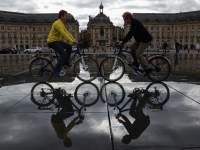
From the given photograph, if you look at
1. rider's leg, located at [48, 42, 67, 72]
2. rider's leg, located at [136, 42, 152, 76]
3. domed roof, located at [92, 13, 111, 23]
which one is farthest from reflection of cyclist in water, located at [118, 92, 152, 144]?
domed roof, located at [92, 13, 111, 23]

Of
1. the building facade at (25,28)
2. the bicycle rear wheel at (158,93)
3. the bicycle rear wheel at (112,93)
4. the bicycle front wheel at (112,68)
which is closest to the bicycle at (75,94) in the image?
the bicycle rear wheel at (112,93)

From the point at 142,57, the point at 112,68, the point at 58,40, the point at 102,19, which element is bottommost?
the point at 112,68

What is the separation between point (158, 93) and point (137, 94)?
50cm

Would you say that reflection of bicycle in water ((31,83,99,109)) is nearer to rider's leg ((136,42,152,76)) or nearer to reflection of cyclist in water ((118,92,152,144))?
reflection of cyclist in water ((118,92,152,144))

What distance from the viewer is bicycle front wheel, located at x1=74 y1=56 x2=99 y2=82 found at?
6574mm

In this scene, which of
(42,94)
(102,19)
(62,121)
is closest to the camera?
(62,121)

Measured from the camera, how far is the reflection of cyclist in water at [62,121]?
2768 millimetres

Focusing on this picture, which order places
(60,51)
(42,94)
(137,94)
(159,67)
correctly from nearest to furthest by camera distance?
(137,94) → (42,94) → (60,51) → (159,67)

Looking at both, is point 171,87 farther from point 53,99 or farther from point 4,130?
point 4,130

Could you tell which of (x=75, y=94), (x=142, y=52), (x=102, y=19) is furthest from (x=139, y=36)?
(x=102, y=19)

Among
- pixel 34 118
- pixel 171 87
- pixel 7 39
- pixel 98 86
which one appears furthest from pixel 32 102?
pixel 7 39

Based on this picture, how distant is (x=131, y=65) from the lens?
21.7 feet

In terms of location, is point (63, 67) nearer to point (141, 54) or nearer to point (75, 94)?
point (75, 94)

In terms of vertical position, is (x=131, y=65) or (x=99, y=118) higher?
(x=131, y=65)
